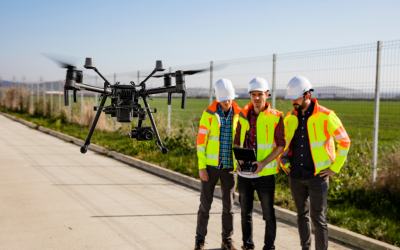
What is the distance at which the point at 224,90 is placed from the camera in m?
4.34

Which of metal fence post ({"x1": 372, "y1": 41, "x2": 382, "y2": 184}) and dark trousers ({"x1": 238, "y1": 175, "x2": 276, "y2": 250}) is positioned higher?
metal fence post ({"x1": 372, "y1": 41, "x2": 382, "y2": 184})

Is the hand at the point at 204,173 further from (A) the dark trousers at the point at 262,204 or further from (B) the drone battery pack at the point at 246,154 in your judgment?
(B) the drone battery pack at the point at 246,154

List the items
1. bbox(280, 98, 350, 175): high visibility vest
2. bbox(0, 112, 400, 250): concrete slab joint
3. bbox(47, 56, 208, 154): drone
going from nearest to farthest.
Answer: bbox(47, 56, 208, 154): drone < bbox(280, 98, 350, 175): high visibility vest < bbox(0, 112, 400, 250): concrete slab joint

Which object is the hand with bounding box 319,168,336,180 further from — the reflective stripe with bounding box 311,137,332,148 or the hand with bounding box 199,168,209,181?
the hand with bounding box 199,168,209,181

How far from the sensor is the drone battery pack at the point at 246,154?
3.70 meters

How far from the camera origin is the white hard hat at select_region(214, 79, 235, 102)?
14.2ft

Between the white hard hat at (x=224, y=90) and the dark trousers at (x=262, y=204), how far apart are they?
1.02 m

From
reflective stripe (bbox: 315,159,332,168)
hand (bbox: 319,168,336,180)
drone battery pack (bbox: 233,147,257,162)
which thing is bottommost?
hand (bbox: 319,168,336,180)

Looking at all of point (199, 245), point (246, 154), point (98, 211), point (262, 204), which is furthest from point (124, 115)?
point (98, 211)

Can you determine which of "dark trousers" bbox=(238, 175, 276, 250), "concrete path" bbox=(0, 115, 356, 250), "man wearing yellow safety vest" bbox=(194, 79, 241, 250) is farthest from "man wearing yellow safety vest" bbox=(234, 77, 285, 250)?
"concrete path" bbox=(0, 115, 356, 250)

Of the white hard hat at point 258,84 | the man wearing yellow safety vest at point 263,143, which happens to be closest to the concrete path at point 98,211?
the man wearing yellow safety vest at point 263,143

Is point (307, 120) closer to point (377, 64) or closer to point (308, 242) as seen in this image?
point (308, 242)

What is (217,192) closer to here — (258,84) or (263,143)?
(263,143)

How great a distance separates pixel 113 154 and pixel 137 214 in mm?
6476
